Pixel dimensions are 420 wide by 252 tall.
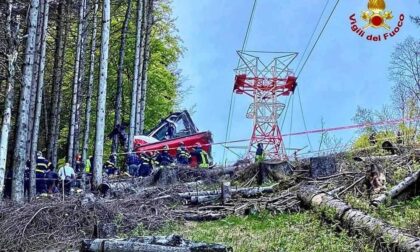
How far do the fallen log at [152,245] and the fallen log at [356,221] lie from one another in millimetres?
1762

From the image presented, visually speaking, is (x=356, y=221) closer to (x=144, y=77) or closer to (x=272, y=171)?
(x=272, y=171)

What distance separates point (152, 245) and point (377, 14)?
5008 mm

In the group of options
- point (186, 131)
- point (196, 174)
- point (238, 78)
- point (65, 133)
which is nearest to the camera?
point (196, 174)

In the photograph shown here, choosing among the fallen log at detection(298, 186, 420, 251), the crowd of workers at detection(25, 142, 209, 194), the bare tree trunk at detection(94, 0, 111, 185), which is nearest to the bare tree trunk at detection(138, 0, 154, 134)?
the crowd of workers at detection(25, 142, 209, 194)

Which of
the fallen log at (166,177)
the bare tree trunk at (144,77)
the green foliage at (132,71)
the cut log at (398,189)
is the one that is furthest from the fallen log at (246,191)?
the green foliage at (132,71)

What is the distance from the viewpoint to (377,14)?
9.91m

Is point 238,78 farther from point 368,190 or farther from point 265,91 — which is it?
point 368,190

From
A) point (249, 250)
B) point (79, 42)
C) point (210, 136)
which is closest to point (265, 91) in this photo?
point (210, 136)

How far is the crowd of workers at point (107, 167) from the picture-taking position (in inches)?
786

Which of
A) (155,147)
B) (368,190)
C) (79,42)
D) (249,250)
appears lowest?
(249,250)

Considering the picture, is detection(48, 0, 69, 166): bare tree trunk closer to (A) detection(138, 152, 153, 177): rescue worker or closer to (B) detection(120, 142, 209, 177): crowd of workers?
(B) detection(120, 142, 209, 177): crowd of workers

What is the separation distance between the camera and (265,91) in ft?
86.5

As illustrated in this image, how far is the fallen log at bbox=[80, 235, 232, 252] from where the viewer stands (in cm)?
717

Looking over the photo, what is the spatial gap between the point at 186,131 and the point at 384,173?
1912cm
